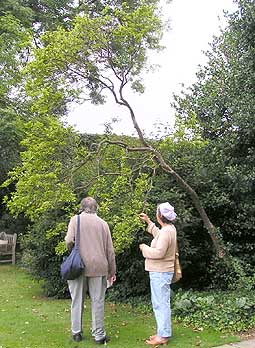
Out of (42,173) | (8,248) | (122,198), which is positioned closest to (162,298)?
(122,198)

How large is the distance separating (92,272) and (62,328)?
1319mm

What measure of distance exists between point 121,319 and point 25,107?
755cm

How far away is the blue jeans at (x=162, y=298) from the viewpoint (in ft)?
17.8

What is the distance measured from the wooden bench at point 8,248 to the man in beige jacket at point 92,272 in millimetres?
8983

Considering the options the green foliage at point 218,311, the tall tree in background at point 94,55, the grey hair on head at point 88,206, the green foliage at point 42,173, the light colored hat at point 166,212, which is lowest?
the green foliage at point 218,311

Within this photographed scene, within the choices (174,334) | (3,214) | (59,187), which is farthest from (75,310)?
(3,214)

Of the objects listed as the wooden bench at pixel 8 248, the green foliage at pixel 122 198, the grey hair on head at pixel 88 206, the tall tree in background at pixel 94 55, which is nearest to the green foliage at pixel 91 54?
the tall tree in background at pixel 94 55

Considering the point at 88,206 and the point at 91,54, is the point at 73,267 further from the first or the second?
the point at 91,54

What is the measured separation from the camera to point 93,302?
215 inches

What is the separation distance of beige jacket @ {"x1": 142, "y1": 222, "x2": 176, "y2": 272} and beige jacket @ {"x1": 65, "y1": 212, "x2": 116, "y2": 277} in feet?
1.64

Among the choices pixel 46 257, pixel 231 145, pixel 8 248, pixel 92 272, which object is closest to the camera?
pixel 92 272

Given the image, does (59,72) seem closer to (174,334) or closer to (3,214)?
(174,334)

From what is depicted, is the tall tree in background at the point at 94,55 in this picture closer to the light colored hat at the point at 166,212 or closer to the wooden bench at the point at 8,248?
the light colored hat at the point at 166,212

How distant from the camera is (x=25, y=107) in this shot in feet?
41.7
